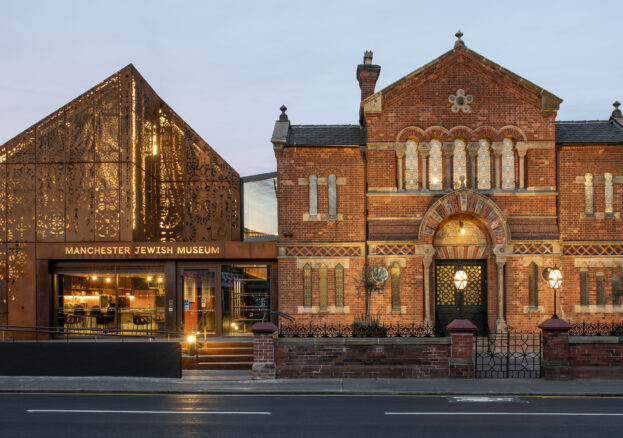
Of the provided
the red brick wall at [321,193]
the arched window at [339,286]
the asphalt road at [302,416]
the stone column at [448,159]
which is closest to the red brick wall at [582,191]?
the stone column at [448,159]

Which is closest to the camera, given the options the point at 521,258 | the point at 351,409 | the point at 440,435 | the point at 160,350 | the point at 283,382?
the point at 440,435

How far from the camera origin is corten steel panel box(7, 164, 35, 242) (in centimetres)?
2386

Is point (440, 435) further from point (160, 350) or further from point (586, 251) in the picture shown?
point (586, 251)

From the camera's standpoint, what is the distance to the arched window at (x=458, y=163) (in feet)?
74.9

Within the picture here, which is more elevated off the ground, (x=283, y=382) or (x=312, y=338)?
(x=312, y=338)

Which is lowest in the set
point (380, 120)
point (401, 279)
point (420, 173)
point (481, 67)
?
→ point (401, 279)

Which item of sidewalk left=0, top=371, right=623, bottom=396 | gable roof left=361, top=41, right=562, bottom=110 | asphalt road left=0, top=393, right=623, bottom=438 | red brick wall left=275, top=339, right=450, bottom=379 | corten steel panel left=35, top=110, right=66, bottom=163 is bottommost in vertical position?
sidewalk left=0, top=371, right=623, bottom=396

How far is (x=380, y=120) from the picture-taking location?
2302cm

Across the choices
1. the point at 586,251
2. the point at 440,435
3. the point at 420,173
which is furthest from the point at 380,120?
the point at 440,435

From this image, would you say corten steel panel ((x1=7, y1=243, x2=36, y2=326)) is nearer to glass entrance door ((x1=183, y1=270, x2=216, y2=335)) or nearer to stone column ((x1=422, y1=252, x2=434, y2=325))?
glass entrance door ((x1=183, y1=270, x2=216, y2=335))

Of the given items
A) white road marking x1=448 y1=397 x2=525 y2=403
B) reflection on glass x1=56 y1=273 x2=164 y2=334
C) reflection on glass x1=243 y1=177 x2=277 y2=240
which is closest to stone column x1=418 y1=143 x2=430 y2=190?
reflection on glass x1=243 y1=177 x2=277 y2=240

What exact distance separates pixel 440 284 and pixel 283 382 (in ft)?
29.5

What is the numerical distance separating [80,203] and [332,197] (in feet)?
32.1

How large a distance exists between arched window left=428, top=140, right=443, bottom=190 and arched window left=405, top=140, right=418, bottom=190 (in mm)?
522
